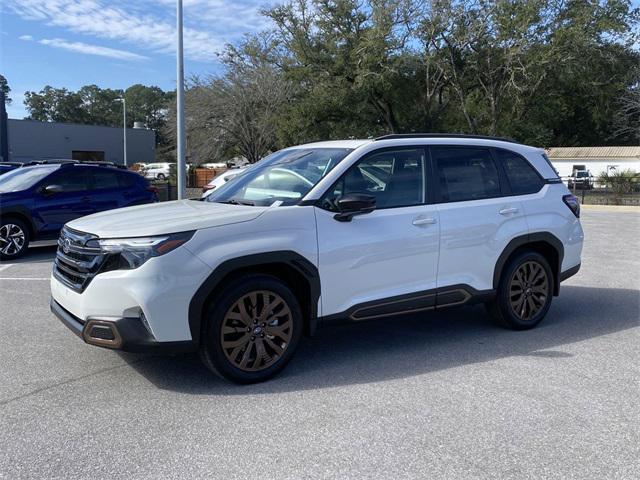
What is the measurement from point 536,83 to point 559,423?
99.5 ft

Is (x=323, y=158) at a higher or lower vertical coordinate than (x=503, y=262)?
higher

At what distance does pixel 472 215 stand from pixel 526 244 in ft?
2.87

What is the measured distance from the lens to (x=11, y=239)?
399 inches

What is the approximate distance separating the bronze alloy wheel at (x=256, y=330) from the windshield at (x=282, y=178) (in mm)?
824

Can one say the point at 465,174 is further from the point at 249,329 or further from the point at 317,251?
the point at 249,329

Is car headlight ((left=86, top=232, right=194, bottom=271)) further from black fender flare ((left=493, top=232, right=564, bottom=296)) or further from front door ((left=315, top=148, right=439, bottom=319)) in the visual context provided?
black fender flare ((left=493, top=232, right=564, bottom=296))

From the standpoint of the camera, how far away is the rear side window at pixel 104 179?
1132 cm

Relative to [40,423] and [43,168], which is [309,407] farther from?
[43,168]

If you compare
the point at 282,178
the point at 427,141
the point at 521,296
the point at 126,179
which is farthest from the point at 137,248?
the point at 126,179

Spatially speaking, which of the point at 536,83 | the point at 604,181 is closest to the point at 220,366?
the point at 604,181

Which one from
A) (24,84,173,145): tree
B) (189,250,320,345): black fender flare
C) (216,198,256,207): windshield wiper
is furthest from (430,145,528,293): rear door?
(24,84,173,145): tree

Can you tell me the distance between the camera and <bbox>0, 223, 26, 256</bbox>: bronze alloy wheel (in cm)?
1008

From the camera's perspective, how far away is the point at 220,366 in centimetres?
428

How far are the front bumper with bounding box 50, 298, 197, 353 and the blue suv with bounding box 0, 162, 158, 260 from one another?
6.97m
